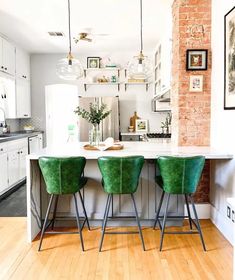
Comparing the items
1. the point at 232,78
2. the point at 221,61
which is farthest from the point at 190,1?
the point at 232,78

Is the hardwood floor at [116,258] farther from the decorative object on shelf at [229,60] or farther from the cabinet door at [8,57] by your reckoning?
the cabinet door at [8,57]

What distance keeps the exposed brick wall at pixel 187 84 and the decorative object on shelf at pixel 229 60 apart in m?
0.55

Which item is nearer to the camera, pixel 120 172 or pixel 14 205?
pixel 120 172

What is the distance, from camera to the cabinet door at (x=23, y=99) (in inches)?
239

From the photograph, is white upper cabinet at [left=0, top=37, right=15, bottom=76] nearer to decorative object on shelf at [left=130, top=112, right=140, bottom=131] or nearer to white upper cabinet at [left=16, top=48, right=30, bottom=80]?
white upper cabinet at [left=16, top=48, right=30, bottom=80]

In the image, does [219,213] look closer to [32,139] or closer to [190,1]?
[190,1]

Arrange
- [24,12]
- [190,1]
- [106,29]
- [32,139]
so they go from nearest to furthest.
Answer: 1. [190,1]
2. [24,12]
3. [106,29]
4. [32,139]

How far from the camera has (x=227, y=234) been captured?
3041 millimetres

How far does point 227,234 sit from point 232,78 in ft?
5.13

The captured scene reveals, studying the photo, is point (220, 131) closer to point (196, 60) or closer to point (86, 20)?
point (196, 60)

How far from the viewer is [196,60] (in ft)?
11.6

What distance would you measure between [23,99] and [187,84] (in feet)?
13.2

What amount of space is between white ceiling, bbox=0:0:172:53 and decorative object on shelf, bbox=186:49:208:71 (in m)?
0.84

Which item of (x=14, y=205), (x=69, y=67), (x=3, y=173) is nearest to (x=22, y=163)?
(x=3, y=173)
